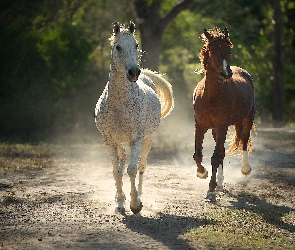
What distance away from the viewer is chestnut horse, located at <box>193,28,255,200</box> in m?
9.80

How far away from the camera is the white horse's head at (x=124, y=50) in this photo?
800 cm

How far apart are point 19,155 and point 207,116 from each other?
640 cm

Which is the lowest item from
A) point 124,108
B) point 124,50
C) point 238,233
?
point 238,233

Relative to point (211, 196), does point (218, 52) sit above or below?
above

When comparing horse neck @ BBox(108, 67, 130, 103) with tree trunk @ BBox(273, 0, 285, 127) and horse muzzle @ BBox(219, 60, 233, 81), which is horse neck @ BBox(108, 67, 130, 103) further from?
tree trunk @ BBox(273, 0, 285, 127)

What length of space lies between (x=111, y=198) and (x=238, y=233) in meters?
2.63

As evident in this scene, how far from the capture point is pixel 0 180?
11688 millimetres

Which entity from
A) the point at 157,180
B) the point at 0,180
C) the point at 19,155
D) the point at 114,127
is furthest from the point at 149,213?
the point at 19,155

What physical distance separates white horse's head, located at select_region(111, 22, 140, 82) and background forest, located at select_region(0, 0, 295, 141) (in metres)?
11.3

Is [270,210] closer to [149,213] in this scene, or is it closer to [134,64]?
[149,213]

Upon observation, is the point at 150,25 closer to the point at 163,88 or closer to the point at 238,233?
the point at 163,88

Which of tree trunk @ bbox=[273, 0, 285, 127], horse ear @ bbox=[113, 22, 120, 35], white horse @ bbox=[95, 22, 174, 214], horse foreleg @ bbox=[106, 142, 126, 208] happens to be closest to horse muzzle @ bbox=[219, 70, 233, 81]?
white horse @ bbox=[95, 22, 174, 214]

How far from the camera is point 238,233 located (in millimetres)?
7613

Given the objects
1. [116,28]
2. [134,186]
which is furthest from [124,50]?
[134,186]
